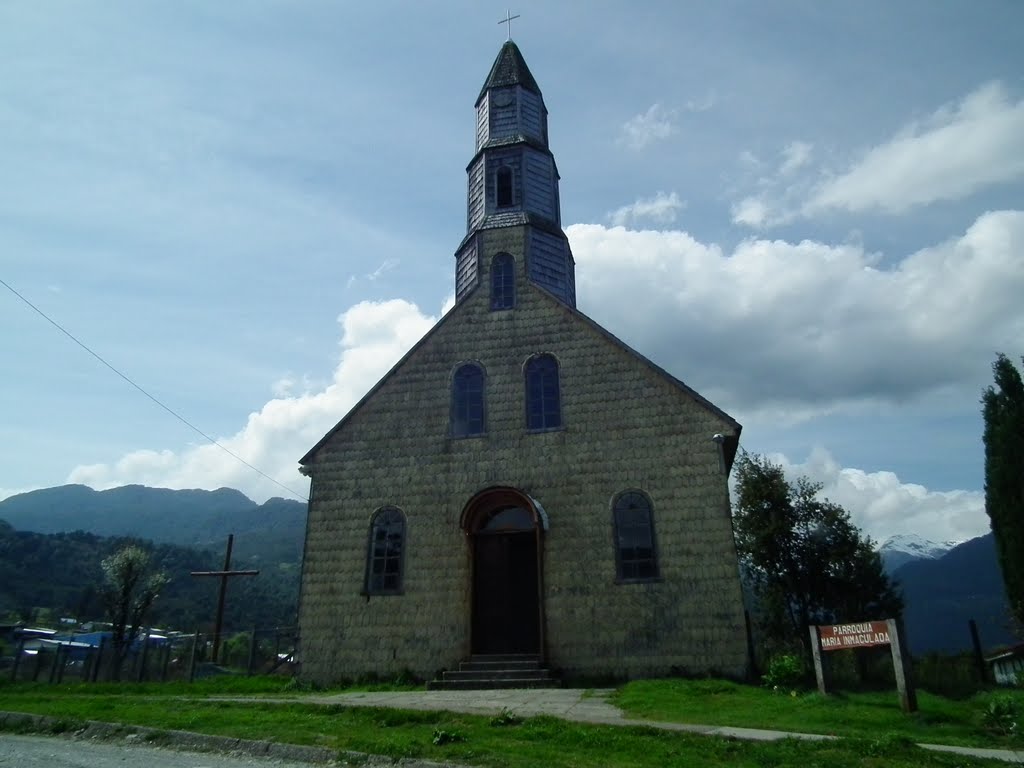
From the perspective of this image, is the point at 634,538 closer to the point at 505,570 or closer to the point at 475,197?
the point at 505,570

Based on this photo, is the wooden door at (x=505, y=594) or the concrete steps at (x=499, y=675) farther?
the wooden door at (x=505, y=594)

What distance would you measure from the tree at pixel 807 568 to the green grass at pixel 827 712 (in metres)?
13.7

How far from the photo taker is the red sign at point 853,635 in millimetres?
Result: 11133

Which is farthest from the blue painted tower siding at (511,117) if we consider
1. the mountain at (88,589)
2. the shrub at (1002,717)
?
the mountain at (88,589)

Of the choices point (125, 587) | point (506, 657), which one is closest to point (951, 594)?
point (125, 587)

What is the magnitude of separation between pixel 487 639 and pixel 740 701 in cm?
671

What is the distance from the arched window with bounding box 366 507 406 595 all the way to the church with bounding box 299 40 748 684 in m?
0.04

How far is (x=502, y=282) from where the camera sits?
20453 mm

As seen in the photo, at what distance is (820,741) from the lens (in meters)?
8.24

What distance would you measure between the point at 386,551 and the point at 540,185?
12263 mm

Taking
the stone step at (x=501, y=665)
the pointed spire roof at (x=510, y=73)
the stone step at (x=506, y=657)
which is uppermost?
the pointed spire roof at (x=510, y=73)

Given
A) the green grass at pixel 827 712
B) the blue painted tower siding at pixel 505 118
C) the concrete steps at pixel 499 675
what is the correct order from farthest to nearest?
the blue painted tower siding at pixel 505 118
the concrete steps at pixel 499 675
the green grass at pixel 827 712

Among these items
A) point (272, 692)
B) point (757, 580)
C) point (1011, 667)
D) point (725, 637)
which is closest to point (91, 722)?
point (272, 692)

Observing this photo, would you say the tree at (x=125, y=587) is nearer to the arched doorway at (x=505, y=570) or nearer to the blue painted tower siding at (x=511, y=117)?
the arched doorway at (x=505, y=570)
